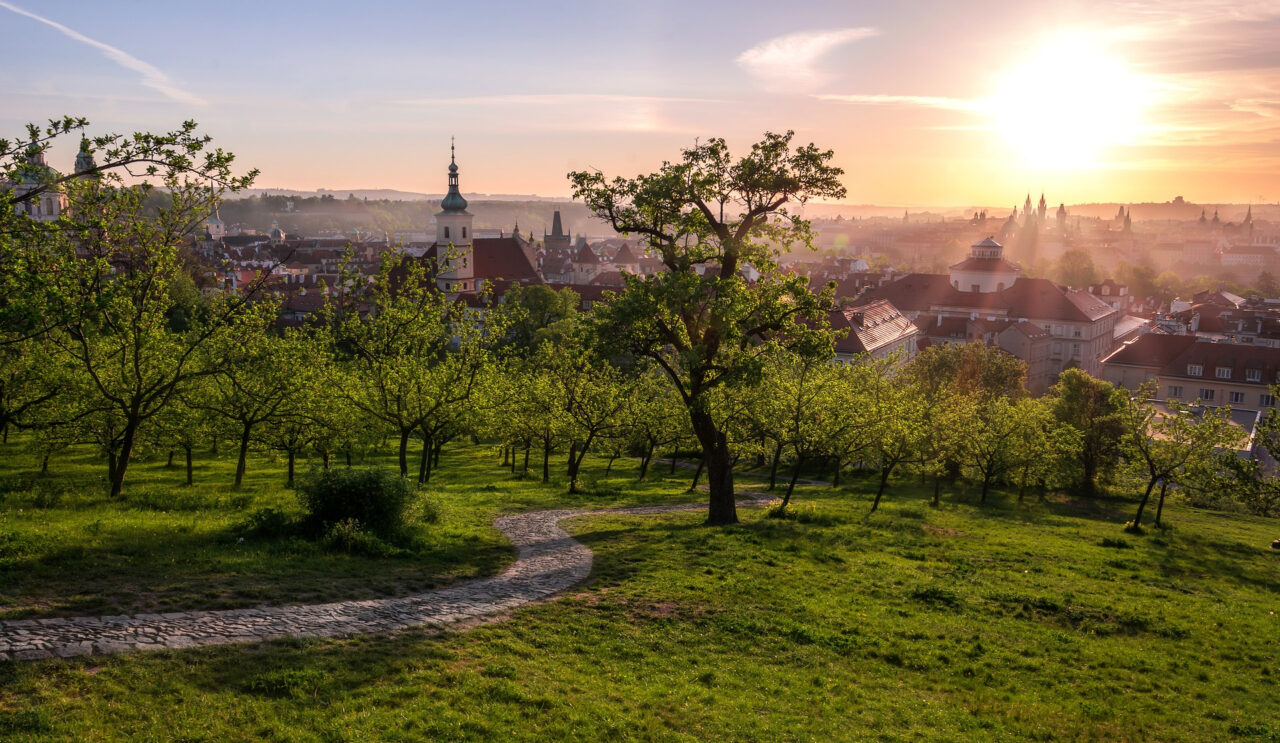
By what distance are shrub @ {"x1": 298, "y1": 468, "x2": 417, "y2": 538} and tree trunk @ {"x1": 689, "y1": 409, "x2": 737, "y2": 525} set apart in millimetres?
10424

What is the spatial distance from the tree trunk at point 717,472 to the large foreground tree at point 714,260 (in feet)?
1.53

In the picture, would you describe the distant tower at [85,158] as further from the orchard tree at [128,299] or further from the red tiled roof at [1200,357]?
the red tiled roof at [1200,357]

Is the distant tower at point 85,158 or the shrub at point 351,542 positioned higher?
the distant tower at point 85,158

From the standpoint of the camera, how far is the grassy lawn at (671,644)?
12.4m

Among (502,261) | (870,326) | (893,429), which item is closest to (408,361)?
(893,429)

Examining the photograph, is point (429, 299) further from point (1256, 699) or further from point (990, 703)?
point (1256, 699)

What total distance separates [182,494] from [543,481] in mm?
17741

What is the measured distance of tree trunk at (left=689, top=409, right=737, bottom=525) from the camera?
94.2ft

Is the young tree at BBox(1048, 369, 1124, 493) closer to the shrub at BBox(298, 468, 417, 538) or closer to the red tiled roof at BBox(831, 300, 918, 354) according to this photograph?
the red tiled roof at BBox(831, 300, 918, 354)

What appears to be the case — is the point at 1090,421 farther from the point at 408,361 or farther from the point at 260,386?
the point at 260,386

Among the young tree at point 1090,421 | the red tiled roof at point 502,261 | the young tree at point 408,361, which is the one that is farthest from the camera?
the red tiled roof at point 502,261

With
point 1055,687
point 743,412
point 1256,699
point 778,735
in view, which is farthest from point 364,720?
point 743,412

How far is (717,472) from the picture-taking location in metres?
29.2

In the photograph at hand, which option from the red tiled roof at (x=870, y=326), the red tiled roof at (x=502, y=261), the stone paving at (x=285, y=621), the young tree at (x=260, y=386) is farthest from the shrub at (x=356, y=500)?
the red tiled roof at (x=502, y=261)
